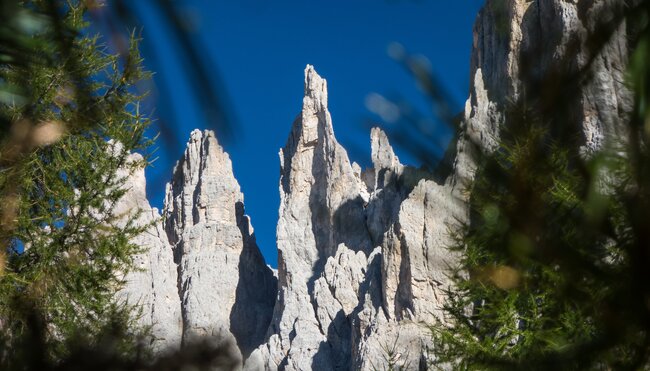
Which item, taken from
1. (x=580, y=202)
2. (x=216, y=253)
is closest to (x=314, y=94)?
(x=216, y=253)

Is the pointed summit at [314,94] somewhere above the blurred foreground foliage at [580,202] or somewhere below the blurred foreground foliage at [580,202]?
above

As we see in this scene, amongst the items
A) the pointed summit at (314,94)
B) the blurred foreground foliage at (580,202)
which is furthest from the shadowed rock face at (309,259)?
the blurred foreground foliage at (580,202)

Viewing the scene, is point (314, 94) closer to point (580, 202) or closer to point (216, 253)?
point (216, 253)

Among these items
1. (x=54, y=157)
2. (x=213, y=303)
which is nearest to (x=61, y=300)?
(x=54, y=157)

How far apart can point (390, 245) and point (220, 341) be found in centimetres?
4604

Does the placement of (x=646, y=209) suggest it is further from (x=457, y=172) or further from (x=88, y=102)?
(x=88, y=102)

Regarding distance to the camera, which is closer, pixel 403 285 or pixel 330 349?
pixel 403 285

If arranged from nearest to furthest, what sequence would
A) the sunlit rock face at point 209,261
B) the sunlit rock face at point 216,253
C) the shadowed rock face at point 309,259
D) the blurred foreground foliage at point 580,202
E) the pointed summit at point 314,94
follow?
the blurred foreground foliage at point 580,202 < the shadowed rock face at point 309,259 < the sunlit rock face at point 209,261 < the sunlit rock face at point 216,253 < the pointed summit at point 314,94

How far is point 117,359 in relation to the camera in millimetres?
1744

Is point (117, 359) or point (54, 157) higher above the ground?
point (54, 157)

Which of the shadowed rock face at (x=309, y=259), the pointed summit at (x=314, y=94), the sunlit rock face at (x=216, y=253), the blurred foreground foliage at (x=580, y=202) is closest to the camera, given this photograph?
the blurred foreground foliage at (x=580, y=202)

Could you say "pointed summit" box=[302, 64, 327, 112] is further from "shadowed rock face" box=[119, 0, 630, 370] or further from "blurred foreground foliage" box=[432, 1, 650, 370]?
"blurred foreground foliage" box=[432, 1, 650, 370]

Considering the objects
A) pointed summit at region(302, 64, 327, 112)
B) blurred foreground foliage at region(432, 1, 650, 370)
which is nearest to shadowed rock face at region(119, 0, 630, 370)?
pointed summit at region(302, 64, 327, 112)

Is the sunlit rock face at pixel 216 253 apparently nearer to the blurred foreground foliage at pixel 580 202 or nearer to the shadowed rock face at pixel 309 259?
the shadowed rock face at pixel 309 259
